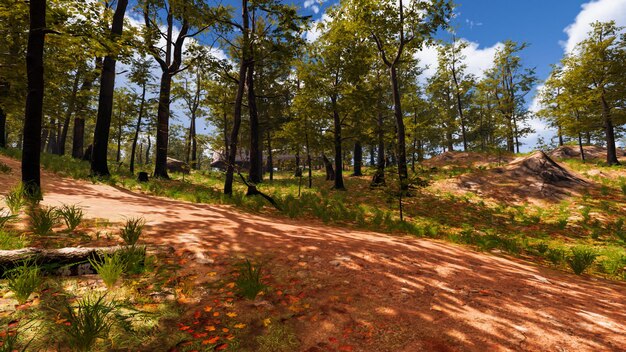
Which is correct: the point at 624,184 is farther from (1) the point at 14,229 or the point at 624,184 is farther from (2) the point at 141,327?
(1) the point at 14,229

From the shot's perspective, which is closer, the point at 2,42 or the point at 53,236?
the point at 53,236

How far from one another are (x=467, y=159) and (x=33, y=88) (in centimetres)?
2419

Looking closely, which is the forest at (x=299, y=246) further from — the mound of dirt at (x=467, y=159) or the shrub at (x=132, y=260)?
the mound of dirt at (x=467, y=159)

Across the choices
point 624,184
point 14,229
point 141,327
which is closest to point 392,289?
point 141,327

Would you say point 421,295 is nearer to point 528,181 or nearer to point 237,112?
point 237,112

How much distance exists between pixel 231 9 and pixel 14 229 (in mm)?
14282

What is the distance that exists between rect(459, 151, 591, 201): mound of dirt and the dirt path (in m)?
10.2

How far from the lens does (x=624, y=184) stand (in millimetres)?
13469

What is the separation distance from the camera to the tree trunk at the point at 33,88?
18.8 ft

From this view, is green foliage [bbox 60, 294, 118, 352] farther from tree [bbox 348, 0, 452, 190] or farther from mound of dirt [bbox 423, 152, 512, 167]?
mound of dirt [bbox 423, 152, 512, 167]

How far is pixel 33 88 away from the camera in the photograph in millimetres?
5754

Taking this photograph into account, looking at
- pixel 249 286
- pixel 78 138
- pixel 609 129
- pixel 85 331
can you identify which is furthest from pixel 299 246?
pixel 609 129

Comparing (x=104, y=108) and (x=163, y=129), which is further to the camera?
(x=163, y=129)

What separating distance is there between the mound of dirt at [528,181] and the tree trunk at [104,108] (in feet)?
56.6
